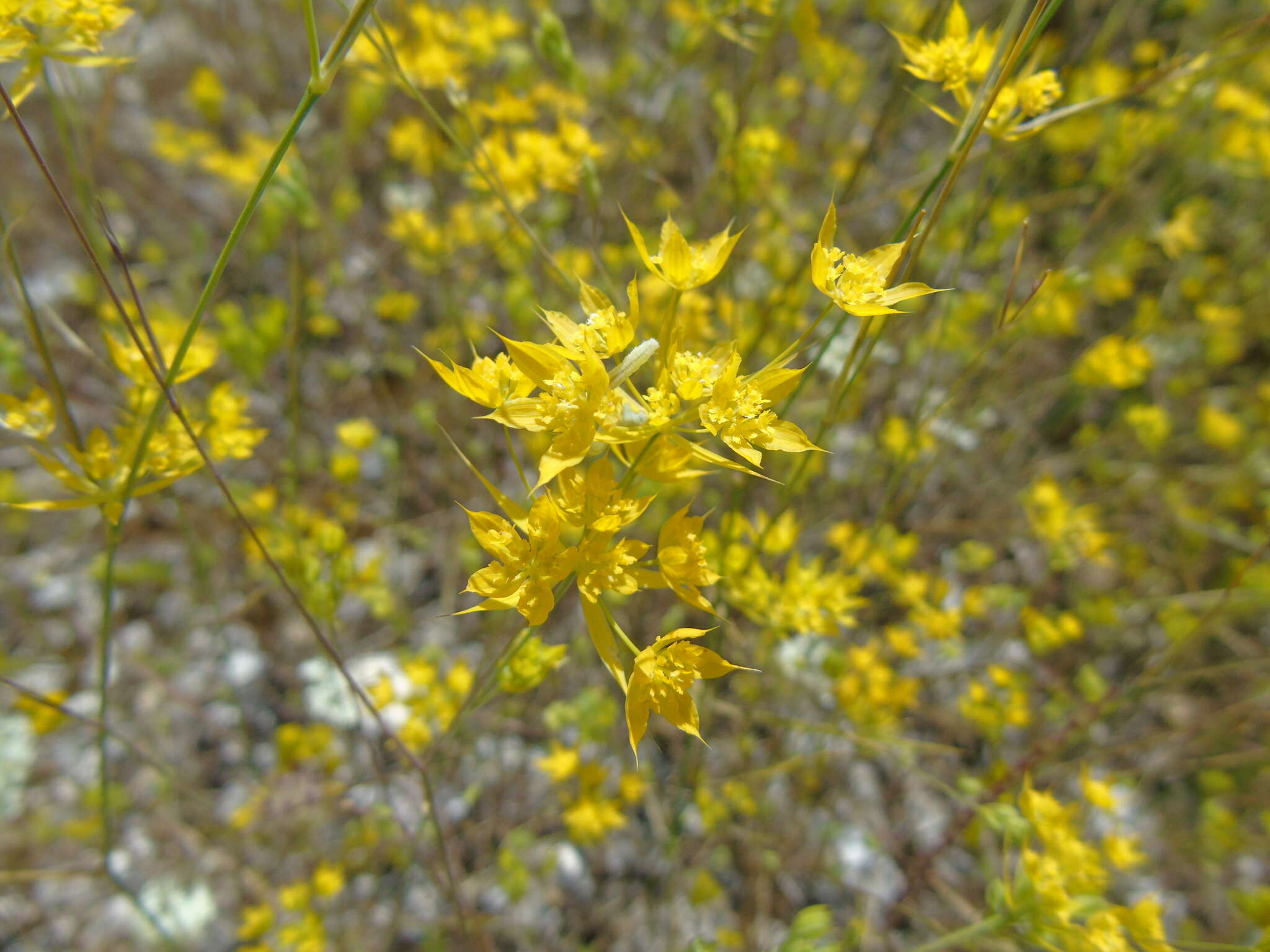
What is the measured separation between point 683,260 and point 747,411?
262 millimetres

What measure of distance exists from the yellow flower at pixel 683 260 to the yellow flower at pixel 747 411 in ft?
0.52

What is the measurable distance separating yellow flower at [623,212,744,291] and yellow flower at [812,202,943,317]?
0.46ft

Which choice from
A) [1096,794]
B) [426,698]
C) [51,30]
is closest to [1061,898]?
[1096,794]

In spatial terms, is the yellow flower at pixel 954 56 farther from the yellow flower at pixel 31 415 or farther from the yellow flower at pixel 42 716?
the yellow flower at pixel 42 716

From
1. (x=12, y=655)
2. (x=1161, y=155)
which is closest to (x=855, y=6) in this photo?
(x=1161, y=155)

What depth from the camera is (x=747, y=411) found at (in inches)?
41.3

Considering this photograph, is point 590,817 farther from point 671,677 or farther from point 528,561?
point 528,561

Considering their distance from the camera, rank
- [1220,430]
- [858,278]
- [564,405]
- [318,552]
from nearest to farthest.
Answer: [564,405] → [858,278] → [318,552] → [1220,430]

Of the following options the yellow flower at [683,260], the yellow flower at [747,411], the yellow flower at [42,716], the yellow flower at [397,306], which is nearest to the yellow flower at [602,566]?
the yellow flower at [747,411]

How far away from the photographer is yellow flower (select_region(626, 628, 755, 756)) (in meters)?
1.07

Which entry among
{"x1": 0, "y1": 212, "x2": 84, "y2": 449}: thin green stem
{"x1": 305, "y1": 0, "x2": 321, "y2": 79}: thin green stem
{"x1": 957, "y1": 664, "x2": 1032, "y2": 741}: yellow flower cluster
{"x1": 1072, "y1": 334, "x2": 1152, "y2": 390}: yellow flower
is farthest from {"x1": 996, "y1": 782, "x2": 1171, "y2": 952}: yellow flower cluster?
{"x1": 0, "y1": 212, "x2": 84, "y2": 449}: thin green stem

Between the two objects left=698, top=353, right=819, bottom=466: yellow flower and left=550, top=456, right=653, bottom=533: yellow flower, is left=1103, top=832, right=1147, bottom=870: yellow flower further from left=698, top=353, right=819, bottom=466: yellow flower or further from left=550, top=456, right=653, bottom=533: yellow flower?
left=550, top=456, right=653, bottom=533: yellow flower

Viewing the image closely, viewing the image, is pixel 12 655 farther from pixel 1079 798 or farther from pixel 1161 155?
pixel 1161 155

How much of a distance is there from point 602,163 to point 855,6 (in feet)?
10.0
